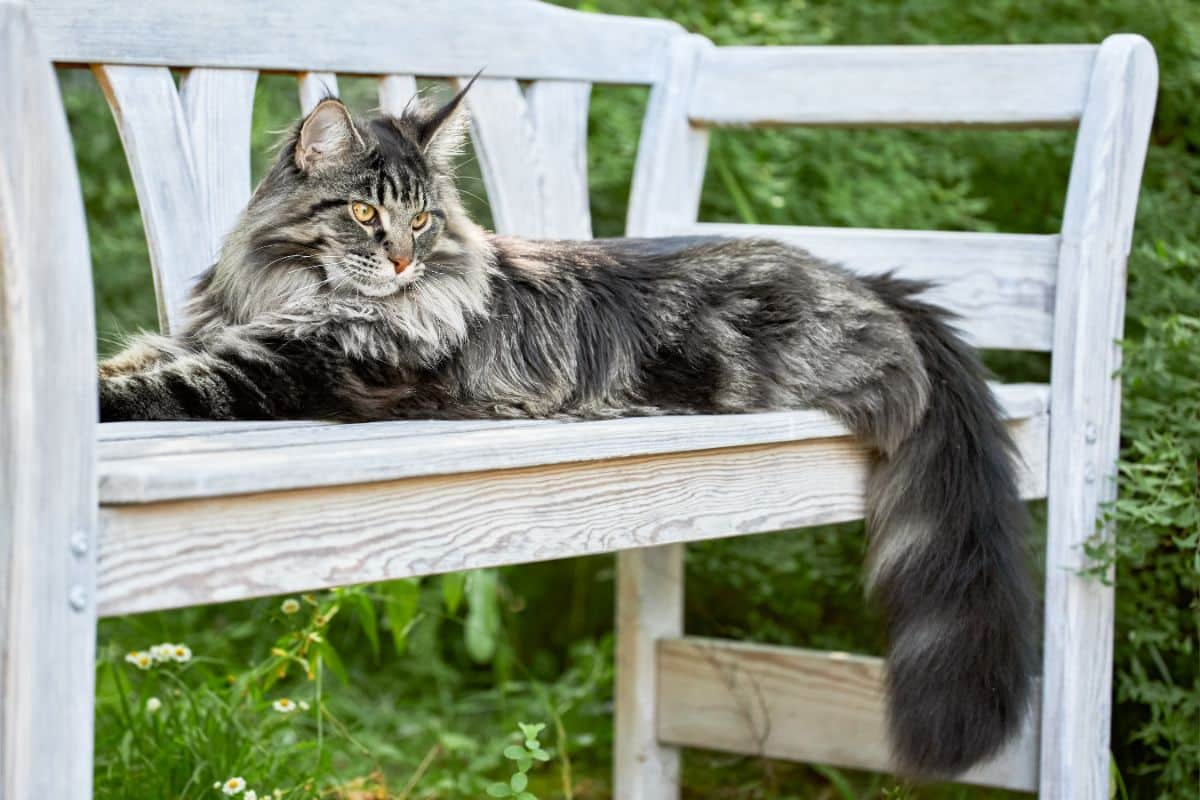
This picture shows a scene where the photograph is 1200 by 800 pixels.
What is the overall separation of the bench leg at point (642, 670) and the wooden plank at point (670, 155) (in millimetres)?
684

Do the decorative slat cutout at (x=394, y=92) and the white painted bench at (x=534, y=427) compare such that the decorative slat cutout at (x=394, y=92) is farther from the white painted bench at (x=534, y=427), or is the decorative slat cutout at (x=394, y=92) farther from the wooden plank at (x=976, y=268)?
the wooden plank at (x=976, y=268)

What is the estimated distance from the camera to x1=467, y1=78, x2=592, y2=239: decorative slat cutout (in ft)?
9.12

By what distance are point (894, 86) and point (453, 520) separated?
1.51m

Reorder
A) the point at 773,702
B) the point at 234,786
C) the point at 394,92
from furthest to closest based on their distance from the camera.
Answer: the point at 773,702 < the point at 394,92 < the point at 234,786

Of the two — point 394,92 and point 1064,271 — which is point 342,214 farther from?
point 1064,271

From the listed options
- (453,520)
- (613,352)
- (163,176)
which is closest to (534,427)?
(453,520)

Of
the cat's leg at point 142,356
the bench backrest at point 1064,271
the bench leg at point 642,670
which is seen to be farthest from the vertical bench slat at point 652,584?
the cat's leg at point 142,356

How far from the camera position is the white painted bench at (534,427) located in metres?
1.34

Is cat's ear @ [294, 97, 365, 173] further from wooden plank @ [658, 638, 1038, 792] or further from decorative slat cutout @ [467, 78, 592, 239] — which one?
wooden plank @ [658, 638, 1038, 792]

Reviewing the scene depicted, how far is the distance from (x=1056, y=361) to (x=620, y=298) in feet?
2.61

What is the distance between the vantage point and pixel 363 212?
79.2 inches

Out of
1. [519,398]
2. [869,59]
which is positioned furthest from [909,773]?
[869,59]

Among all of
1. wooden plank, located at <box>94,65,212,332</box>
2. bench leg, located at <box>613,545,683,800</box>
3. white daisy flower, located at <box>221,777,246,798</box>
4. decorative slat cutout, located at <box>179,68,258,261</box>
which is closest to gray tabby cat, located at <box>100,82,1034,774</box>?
wooden plank, located at <box>94,65,212,332</box>

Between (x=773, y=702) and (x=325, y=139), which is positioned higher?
(x=325, y=139)
